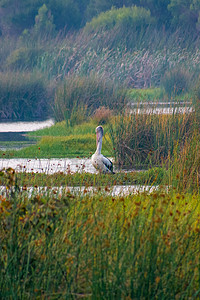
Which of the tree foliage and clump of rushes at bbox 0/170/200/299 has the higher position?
the tree foliage

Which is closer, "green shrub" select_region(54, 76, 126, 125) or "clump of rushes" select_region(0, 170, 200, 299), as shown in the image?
"clump of rushes" select_region(0, 170, 200, 299)

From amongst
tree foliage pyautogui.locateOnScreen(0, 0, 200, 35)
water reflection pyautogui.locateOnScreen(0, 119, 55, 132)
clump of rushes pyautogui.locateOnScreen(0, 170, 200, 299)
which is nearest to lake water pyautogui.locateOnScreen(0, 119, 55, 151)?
water reflection pyautogui.locateOnScreen(0, 119, 55, 132)

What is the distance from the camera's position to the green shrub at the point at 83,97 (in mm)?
16906

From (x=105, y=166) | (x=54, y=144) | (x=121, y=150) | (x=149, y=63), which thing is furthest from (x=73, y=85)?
(x=149, y=63)

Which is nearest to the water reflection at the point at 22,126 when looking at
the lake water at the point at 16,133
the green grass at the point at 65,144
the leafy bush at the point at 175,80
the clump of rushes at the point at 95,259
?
the lake water at the point at 16,133

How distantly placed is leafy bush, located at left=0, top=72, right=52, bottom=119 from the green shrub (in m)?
3.23

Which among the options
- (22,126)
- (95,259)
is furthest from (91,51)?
(95,259)

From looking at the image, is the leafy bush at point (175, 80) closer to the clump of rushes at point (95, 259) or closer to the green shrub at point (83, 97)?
the green shrub at point (83, 97)

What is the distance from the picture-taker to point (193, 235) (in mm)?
4281

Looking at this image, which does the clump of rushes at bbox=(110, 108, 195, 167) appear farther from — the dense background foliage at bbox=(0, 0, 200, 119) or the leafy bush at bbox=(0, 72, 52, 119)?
the leafy bush at bbox=(0, 72, 52, 119)

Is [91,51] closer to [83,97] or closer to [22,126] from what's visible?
[22,126]

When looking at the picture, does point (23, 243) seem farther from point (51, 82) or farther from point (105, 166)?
point (51, 82)

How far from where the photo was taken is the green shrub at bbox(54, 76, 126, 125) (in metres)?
16.9

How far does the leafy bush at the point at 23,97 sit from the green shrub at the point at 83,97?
10.6ft
